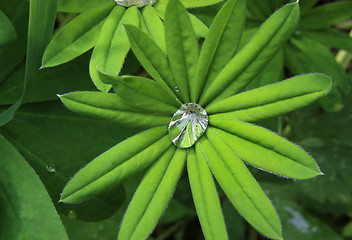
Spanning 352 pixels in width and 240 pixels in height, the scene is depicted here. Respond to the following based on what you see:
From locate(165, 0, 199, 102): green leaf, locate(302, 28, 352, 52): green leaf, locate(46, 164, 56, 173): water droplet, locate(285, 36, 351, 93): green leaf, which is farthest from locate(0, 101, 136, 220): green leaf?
locate(302, 28, 352, 52): green leaf

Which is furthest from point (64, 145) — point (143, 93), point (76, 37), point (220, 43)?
point (220, 43)

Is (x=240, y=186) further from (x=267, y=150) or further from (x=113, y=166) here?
(x=113, y=166)

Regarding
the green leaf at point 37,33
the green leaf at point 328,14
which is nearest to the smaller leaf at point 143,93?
the green leaf at point 37,33

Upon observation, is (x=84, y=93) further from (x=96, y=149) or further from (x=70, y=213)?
(x=70, y=213)

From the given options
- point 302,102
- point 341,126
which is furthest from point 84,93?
point 341,126

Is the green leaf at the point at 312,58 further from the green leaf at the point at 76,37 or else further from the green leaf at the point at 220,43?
the green leaf at the point at 76,37
